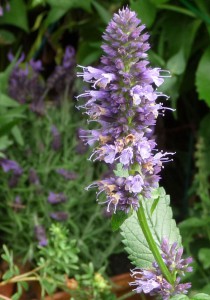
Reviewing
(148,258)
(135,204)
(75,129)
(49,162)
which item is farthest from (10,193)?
(135,204)

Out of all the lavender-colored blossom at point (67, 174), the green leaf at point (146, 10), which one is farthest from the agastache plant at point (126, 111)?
the green leaf at point (146, 10)

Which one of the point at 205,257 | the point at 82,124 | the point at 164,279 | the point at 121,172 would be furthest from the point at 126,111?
the point at 82,124

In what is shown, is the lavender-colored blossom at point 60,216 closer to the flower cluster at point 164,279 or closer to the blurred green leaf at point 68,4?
the blurred green leaf at point 68,4

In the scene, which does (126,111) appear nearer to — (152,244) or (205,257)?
(152,244)

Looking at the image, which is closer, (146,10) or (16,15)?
(146,10)

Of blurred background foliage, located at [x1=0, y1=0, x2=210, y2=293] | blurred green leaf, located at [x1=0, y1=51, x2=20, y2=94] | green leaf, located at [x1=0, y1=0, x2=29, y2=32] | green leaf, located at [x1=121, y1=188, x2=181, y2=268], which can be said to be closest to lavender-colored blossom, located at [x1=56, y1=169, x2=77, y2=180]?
blurred background foliage, located at [x1=0, y1=0, x2=210, y2=293]

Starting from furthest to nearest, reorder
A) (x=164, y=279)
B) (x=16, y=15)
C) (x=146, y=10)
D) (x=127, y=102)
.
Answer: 1. (x=16, y=15)
2. (x=146, y=10)
3. (x=164, y=279)
4. (x=127, y=102)

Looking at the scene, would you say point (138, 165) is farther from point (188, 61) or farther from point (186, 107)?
point (186, 107)
